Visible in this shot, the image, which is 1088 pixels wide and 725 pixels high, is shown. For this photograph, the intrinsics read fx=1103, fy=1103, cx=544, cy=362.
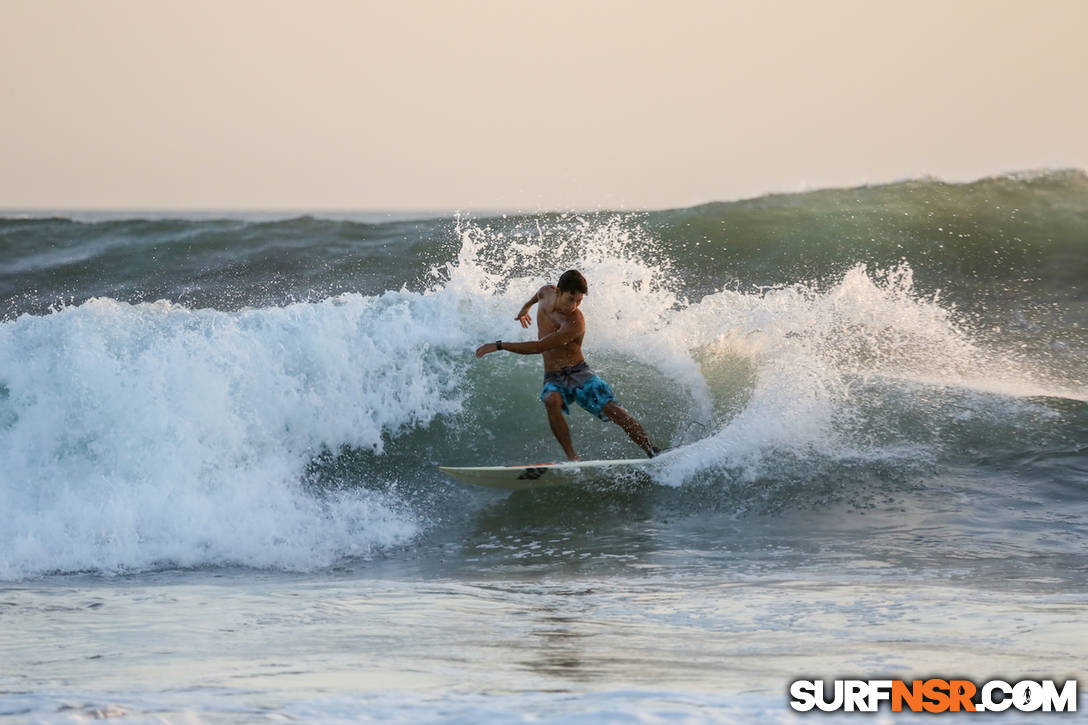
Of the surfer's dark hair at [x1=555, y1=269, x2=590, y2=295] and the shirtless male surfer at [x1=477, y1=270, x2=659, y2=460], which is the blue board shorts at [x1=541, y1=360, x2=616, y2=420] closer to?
the shirtless male surfer at [x1=477, y1=270, x2=659, y2=460]

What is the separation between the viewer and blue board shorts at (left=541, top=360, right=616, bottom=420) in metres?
8.13

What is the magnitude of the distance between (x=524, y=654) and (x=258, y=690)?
107 cm

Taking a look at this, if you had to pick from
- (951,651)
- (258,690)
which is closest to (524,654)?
(258,690)

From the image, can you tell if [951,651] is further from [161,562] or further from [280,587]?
[161,562]

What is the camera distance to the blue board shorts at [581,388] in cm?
813

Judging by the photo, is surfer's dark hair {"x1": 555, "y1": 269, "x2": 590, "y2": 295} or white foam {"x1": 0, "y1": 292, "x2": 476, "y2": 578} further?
surfer's dark hair {"x1": 555, "y1": 269, "x2": 590, "y2": 295}

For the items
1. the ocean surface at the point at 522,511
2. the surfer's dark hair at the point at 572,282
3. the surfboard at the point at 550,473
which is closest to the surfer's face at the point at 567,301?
the surfer's dark hair at the point at 572,282

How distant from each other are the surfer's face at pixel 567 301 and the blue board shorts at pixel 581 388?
1.46ft

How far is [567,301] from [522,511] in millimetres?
1566

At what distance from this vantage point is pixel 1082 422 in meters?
9.24

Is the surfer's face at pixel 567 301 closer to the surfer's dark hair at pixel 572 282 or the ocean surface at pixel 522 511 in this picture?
the surfer's dark hair at pixel 572 282

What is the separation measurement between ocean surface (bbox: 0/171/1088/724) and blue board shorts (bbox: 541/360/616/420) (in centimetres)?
63

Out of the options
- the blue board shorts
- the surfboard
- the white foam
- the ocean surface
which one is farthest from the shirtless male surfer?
the white foam

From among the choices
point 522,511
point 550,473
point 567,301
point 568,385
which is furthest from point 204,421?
point 567,301
